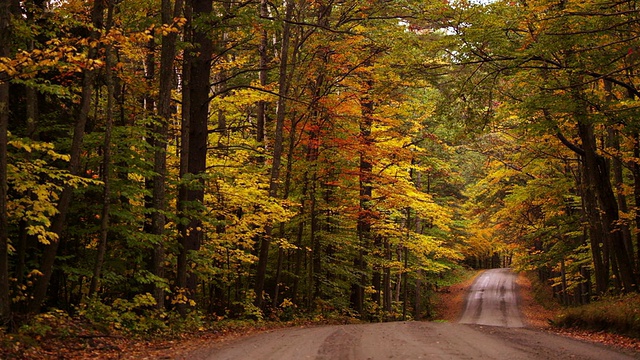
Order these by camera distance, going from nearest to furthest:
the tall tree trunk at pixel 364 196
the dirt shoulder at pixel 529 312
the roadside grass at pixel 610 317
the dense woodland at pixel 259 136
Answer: the dense woodland at pixel 259 136, the dirt shoulder at pixel 529 312, the roadside grass at pixel 610 317, the tall tree trunk at pixel 364 196

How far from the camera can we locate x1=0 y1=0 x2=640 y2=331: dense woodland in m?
9.88

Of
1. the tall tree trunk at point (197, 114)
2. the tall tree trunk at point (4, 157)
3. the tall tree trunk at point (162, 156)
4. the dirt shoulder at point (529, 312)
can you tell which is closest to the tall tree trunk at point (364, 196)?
the tall tree trunk at point (197, 114)

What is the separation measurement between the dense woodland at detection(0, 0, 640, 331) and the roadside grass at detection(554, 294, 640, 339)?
1.59 metres

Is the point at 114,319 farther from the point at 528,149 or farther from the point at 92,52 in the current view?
the point at 528,149

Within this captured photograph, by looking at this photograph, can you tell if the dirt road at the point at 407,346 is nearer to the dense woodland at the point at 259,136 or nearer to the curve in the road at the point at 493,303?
the dense woodland at the point at 259,136

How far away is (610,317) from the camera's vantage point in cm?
1296

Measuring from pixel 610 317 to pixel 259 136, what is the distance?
1270 centimetres

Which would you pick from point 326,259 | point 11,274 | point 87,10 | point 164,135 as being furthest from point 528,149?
point 11,274

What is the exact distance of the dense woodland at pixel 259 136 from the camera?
9883 millimetres

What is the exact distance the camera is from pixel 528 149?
2097 centimetres

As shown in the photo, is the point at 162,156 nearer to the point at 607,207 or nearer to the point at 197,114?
the point at 197,114

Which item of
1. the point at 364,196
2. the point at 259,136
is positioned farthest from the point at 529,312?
the point at 259,136

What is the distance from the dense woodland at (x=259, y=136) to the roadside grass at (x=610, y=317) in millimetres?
1591

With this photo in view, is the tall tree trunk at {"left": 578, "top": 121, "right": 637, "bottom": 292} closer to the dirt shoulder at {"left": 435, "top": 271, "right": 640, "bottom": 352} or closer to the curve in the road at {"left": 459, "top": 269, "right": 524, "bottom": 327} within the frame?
the dirt shoulder at {"left": 435, "top": 271, "right": 640, "bottom": 352}
